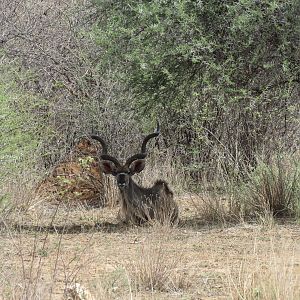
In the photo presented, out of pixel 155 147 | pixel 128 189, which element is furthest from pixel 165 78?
pixel 155 147

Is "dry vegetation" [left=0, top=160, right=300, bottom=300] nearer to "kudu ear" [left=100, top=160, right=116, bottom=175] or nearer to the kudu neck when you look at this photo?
the kudu neck

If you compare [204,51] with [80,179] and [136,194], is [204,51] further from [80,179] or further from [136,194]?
[80,179]

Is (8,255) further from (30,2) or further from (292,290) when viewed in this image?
(30,2)

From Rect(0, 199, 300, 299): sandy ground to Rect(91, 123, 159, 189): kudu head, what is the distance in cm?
74

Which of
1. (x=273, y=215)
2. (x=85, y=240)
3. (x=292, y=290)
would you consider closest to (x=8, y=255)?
(x=85, y=240)

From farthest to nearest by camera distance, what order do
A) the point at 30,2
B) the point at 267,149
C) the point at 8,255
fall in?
the point at 30,2 < the point at 267,149 < the point at 8,255

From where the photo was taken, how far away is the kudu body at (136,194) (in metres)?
13.5

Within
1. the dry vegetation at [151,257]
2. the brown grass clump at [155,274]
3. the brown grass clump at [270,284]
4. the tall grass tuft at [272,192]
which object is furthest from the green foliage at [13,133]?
the brown grass clump at [270,284]

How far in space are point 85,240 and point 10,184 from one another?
7.00 ft

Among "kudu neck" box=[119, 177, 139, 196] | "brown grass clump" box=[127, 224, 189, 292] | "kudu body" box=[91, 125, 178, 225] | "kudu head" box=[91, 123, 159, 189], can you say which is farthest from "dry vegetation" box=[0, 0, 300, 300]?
"kudu head" box=[91, 123, 159, 189]

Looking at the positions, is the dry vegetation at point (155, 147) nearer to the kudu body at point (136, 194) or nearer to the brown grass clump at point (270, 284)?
the brown grass clump at point (270, 284)

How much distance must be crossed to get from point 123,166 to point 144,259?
17.7 ft

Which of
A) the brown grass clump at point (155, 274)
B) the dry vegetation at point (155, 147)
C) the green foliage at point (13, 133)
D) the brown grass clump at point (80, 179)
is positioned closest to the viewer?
the brown grass clump at point (155, 274)

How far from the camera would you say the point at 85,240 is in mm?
11922
